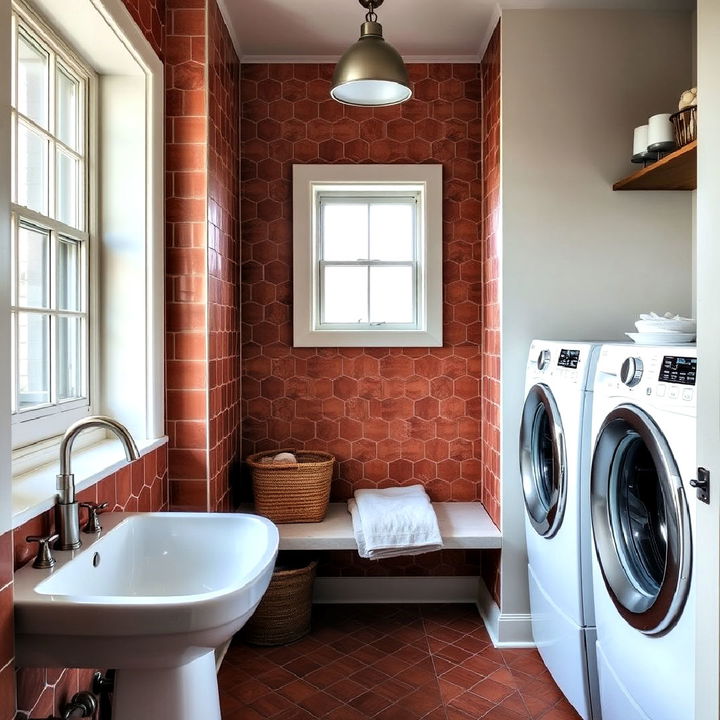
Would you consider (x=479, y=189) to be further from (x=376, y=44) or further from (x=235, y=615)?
(x=235, y=615)

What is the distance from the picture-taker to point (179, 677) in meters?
1.36

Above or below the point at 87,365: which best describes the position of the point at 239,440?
below

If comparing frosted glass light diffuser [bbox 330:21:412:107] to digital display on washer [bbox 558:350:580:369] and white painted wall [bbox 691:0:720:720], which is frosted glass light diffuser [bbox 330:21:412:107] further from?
digital display on washer [bbox 558:350:580:369]

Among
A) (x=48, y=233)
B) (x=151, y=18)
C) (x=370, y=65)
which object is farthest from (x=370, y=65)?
(x=48, y=233)

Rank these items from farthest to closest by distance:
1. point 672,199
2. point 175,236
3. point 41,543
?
point 672,199 < point 175,236 < point 41,543

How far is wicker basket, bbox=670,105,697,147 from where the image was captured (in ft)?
7.20

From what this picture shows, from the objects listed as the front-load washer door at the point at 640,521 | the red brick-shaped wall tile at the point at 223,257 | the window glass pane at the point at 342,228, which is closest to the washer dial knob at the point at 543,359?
the front-load washer door at the point at 640,521

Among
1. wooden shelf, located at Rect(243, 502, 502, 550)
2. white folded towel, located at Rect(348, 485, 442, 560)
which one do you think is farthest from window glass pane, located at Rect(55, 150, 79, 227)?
white folded towel, located at Rect(348, 485, 442, 560)

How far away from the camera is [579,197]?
265 centimetres

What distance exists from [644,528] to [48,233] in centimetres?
186

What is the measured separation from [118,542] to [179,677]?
1.28 feet

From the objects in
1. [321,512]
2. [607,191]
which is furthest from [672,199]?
[321,512]

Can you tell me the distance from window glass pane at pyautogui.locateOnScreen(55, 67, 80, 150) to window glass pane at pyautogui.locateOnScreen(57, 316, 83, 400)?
0.57 m

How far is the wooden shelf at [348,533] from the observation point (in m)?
2.63
